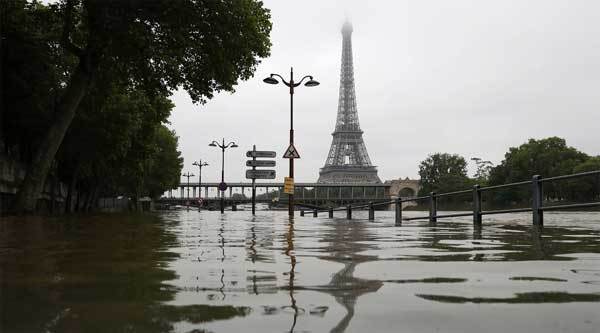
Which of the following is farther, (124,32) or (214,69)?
(214,69)

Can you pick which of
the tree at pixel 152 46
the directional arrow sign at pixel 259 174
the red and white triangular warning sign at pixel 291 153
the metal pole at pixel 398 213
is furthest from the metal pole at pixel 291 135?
the metal pole at pixel 398 213

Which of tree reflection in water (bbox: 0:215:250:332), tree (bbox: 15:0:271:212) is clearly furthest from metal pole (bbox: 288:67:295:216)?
tree reflection in water (bbox: 0:215:250:332)

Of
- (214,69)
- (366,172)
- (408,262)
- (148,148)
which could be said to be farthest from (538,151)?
(408,262)

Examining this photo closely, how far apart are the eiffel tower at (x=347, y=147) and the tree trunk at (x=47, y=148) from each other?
11387 centimetres

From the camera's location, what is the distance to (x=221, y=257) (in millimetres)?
4746

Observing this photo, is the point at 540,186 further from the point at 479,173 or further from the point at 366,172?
the point at 479,173

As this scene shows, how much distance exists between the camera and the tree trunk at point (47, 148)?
18.2 meters

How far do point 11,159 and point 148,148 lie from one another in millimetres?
9376

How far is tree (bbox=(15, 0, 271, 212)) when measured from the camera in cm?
1773

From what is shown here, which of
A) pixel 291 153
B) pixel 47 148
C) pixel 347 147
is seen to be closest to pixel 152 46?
pixel 47 148

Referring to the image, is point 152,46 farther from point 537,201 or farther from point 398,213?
point 537,201

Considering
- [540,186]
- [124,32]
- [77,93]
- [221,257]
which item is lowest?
[221,257]

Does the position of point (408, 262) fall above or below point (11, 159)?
below

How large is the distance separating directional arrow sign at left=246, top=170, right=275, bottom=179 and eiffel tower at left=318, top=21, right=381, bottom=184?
334 feet
